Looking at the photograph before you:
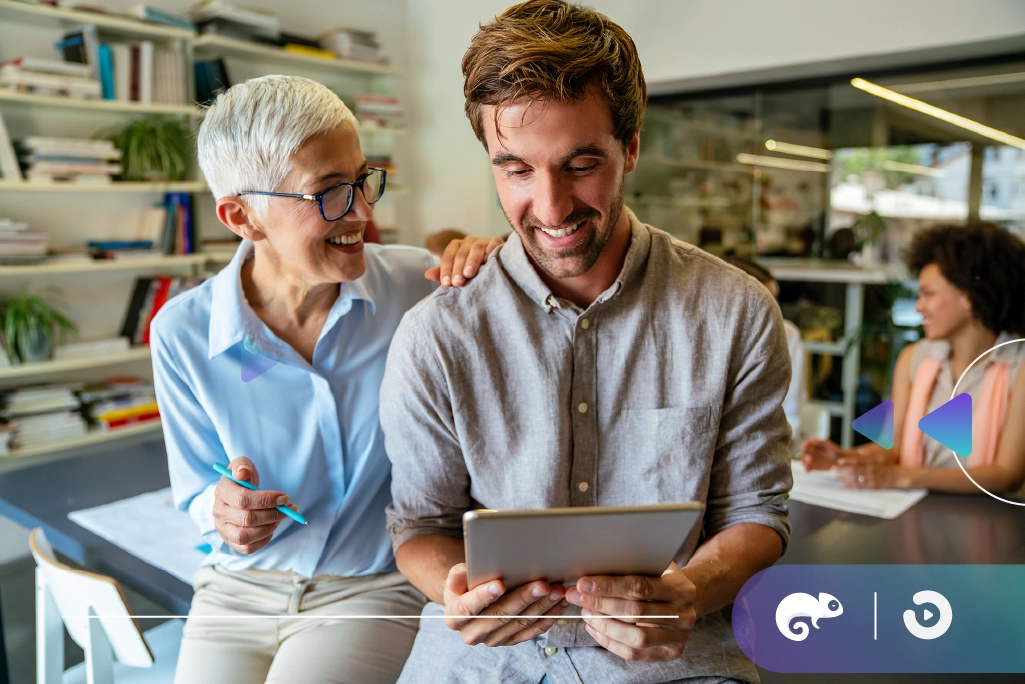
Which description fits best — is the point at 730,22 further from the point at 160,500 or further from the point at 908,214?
the point at 160,500

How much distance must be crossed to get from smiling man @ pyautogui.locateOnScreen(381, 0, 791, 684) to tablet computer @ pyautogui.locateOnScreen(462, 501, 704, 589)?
0.77 feet

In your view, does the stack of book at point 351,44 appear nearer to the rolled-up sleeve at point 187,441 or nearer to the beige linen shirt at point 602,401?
the rolled-up sleeve at point 187,441

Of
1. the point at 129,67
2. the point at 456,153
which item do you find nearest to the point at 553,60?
the point at 129,67

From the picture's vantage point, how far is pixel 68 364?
11.2 feet

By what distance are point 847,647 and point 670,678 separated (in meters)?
0.24

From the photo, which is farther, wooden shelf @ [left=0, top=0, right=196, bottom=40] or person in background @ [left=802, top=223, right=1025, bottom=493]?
wooden shelf @ [left=0, top=0, right=196, bottom=40]

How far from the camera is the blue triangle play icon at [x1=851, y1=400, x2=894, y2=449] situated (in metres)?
1.54

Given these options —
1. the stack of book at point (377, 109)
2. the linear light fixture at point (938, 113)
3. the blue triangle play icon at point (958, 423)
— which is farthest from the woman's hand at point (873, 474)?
the stack of book at point (377, 109)

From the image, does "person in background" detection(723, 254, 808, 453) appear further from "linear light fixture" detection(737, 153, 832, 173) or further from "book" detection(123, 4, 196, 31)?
"book" detection(123, 4, 196, 31)

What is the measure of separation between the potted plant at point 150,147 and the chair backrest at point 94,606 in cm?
265

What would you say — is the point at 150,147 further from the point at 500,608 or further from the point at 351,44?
the point at 500,608

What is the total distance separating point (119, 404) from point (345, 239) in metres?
2.69

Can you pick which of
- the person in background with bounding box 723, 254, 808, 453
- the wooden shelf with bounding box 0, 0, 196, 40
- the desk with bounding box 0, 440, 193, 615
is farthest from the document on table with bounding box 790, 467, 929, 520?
the wooden shelf with bounding box 0, 0, 196, 40

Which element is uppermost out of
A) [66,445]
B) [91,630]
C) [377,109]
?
[377,109]
